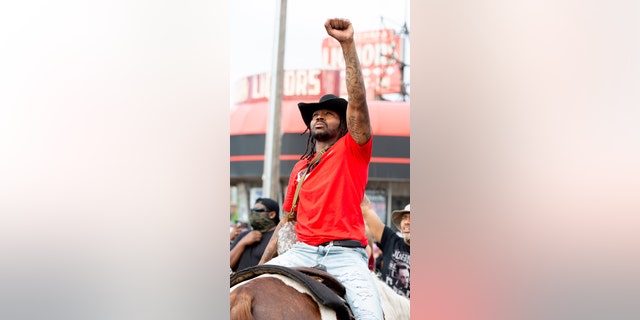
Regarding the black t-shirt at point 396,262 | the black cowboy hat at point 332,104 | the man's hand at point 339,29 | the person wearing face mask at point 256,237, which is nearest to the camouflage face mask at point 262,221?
the person wearing face mask at point 256,237

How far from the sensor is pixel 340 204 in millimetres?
2910

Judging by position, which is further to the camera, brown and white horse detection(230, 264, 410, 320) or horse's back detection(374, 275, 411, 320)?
horse's back detection(374, 275, 411, 320)

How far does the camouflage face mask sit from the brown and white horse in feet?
8.63

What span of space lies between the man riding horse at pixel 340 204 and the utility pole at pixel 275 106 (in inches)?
260

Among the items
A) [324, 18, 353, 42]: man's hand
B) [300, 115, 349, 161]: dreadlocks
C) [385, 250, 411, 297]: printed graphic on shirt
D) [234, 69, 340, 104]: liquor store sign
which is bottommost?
[385, 250, 411, 297]: printed graphic on shirt

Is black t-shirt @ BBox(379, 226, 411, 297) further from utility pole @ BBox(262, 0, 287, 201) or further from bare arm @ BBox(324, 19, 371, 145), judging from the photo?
utility pole @ BBox(262, 0, 287, 201)

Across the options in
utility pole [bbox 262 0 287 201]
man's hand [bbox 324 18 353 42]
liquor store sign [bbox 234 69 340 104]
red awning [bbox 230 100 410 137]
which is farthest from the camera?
liquor store sign [bbox 234 69 340 104]

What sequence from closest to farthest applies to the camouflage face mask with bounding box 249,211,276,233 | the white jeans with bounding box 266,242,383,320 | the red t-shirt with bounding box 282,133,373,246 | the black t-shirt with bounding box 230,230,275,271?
1. the white jeans with bounding box 266,242,383,320
2. the red t-shirt with bounding box 282,133,373,246
3. the black t-shirt with bounding box 230,230,275,271
4. the camouflage face mask with bounding box 249,211,276,233

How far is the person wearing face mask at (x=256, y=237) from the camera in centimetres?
525

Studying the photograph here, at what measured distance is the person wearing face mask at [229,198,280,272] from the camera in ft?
17.2

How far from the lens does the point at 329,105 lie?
312cm

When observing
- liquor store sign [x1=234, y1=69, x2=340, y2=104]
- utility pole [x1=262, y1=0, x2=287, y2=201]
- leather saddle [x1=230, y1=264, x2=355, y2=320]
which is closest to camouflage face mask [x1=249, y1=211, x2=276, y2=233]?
leather saddle [x1=230, y1=264, x2=355, y2=320]

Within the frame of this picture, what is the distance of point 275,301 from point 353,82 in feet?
2.77
